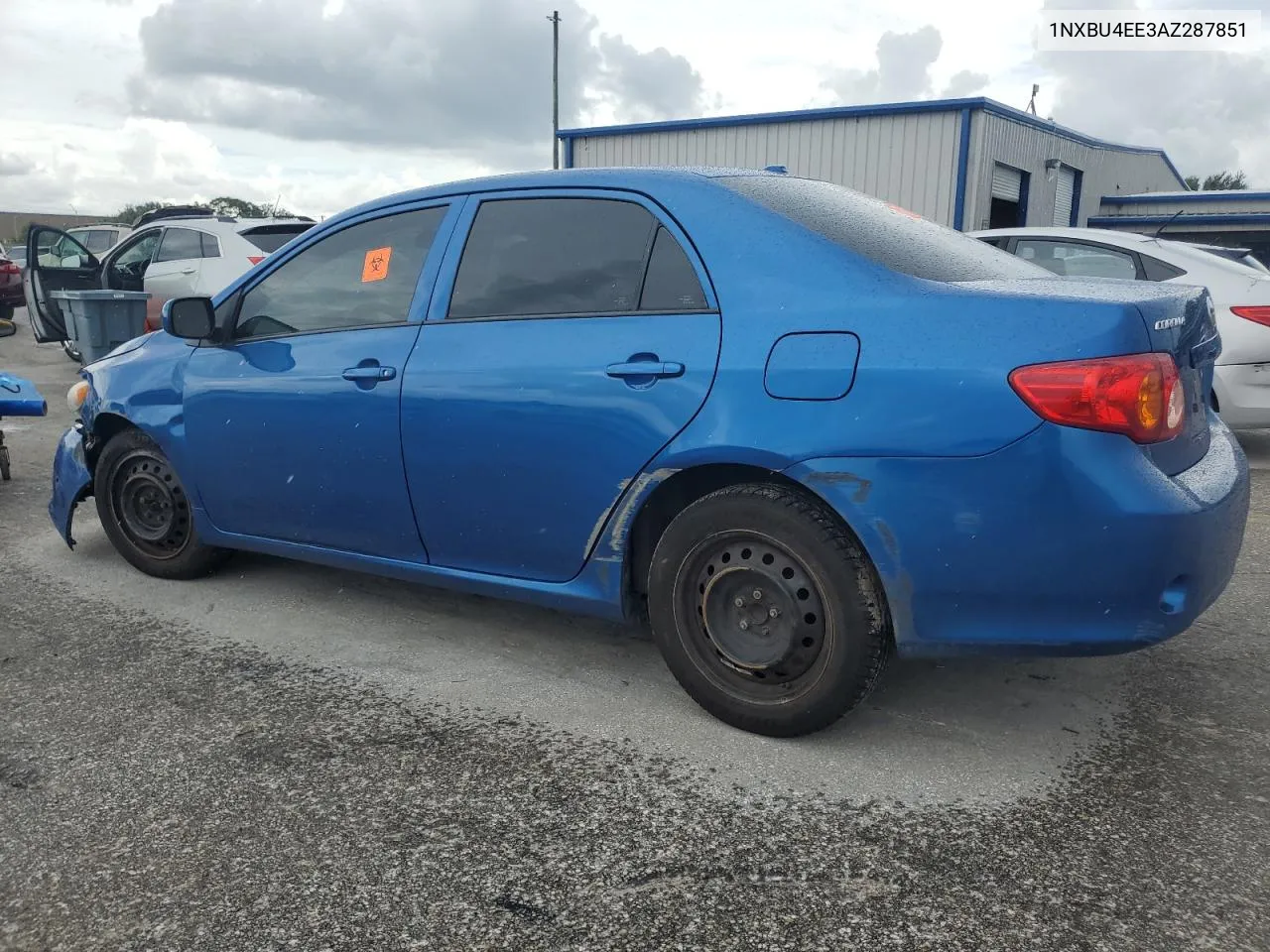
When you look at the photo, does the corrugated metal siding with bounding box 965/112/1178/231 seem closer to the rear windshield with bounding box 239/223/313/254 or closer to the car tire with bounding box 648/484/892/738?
the rear windshield with bounding box 239/223/313/254

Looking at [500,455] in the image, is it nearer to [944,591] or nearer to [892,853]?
[944,591]

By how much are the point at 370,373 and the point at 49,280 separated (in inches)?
368

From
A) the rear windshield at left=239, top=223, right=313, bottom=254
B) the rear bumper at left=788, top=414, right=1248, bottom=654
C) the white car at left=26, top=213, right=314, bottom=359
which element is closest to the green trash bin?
the white car at left=26, top=213, right=314, bottom=359

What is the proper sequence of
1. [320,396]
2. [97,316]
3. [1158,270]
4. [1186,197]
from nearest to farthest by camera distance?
[320,396]
[1158,270]
[97,316]
[1186,197]

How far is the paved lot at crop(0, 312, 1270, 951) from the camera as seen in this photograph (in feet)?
6.85

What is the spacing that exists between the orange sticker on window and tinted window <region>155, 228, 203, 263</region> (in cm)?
796

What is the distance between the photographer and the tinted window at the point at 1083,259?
683 cm

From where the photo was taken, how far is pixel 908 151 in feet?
50.6

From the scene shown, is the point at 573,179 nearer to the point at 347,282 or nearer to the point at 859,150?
the point at 347,282

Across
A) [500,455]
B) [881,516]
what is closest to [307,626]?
[500,455]

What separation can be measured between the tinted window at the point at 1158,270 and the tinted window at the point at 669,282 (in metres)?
4.90

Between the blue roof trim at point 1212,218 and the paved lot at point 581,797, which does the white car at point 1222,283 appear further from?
the blue roof trim at point 1212,218

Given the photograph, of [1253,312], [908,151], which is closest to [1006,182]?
[908,151]

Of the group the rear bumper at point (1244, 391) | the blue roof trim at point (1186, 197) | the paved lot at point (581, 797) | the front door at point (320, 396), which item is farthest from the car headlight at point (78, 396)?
the blue roof trim at point (1186, 197)
